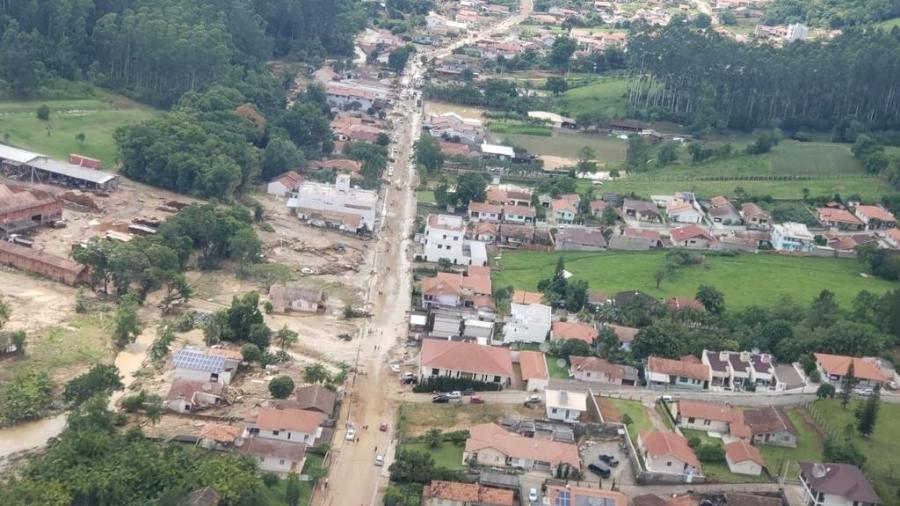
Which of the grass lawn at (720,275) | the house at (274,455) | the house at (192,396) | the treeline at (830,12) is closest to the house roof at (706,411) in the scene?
the grass lawn at (720,275)

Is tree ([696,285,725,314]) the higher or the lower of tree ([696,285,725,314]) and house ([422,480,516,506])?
the higher

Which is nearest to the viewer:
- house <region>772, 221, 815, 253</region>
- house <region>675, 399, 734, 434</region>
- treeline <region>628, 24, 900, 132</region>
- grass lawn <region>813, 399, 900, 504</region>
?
grass lawn <region>813, 399, 900, 504</region>

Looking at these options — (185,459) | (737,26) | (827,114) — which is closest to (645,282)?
(185,459)

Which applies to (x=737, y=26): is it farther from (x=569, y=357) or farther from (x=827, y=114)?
(x=569, y=357)

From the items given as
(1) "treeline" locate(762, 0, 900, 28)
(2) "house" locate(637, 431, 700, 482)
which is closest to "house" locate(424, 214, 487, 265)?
(2) "house" locate(637, 431, 700, 482)

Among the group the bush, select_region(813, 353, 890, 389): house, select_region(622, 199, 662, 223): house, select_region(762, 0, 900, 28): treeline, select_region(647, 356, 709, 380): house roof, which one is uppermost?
select_region(762, 0, 900, 28): treeline

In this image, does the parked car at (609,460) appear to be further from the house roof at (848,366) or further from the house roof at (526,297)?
the house roof at (526,297)

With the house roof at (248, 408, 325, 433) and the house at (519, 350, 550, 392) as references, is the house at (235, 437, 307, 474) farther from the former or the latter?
the house at (519, 350, 550, 392)
